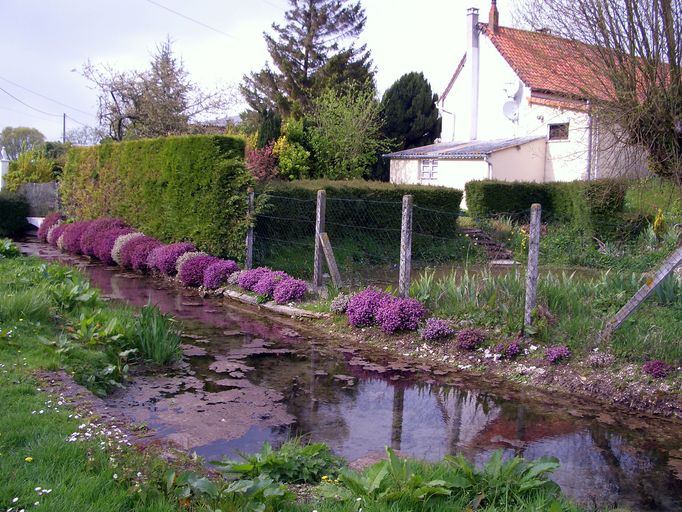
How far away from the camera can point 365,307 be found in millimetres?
10250

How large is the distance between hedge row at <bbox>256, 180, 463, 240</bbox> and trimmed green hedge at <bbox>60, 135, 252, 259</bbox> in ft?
2.37

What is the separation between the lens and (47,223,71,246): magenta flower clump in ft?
72.1

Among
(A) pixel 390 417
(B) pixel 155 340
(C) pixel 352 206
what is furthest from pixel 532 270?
(C) pixel 352 206

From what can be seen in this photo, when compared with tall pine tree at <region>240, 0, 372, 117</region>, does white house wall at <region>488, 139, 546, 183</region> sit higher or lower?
lower

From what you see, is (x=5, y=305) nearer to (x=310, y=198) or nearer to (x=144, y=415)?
(x=144, y=415)

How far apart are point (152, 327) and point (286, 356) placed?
6.22ft

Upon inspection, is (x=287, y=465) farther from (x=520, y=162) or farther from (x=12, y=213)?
(x=12, y=213)

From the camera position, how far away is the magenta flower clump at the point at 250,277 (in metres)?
13.2

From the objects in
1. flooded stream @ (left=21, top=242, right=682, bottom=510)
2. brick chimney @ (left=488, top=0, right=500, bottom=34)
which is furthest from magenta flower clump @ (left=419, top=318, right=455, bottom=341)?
brick chimney @ (left=488, top=0, right=500, bottom=34)

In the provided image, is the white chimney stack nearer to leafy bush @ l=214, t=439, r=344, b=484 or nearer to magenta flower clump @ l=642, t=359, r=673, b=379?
magenta flower clump @ l=642, t=359, r=673, b=379

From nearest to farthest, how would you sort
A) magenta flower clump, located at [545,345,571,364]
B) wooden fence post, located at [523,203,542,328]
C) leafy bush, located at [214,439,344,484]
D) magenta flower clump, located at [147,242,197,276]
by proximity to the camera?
1. leafy bush, located at [214,439,344,484]
2. magenta flower clump, located at [545,345,571,364]
3. wooden fence post, located at [523,203,542,328]
4. magenta flower clump, located at [147,242,197,276]

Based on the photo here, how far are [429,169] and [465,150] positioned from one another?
113 inches

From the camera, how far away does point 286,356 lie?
9.10 m

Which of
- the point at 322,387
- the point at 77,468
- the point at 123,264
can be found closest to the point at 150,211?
the point at 123,264
